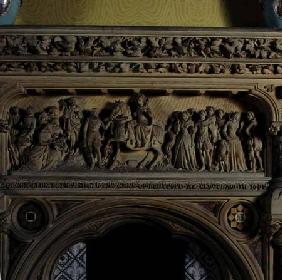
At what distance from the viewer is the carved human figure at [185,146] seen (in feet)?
21.8

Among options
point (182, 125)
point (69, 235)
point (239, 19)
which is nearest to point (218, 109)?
point (182, 125)

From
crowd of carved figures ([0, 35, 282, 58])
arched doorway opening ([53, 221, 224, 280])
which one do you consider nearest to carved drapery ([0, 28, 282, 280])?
crowd of carved figures ([0, 35, 282, 58])

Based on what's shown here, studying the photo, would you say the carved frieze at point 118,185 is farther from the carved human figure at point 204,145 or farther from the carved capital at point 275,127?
the carved capital at point 275,127

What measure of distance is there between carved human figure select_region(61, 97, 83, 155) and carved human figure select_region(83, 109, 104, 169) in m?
0.06

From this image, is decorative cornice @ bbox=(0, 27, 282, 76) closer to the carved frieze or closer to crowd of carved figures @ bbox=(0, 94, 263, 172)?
crowd of carved figures @ bbox=(0, 94, 263, 172)

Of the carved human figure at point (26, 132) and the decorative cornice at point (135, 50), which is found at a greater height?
the decorative cornice at point (135, 50)

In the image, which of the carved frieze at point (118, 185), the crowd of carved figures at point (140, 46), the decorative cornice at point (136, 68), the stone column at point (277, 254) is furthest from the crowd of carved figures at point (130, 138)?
the stone column at point (277, 254)

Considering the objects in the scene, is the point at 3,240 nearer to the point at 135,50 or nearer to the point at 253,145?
the point at 135,50

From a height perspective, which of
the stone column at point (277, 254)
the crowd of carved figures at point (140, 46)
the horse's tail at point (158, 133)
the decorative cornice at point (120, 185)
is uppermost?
the crowd of carved figures at point (140, 46)

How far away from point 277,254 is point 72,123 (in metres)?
1.51

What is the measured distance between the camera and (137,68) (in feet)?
21.6

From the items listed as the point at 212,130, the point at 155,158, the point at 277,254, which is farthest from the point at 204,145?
the point at 277,254

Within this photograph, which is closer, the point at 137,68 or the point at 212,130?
the point at 137,68

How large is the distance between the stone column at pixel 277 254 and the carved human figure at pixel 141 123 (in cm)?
99
